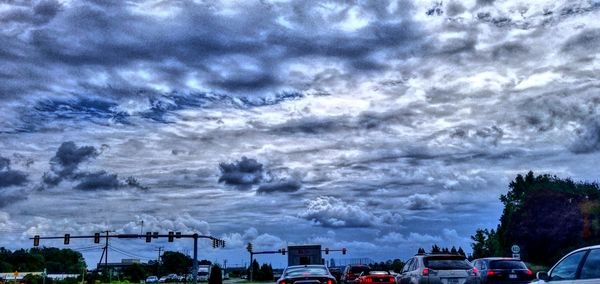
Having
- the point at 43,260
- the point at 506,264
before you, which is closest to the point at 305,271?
the point at 506,264

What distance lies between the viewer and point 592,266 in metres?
11.0

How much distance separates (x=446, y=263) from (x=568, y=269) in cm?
741

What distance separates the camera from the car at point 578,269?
1089 cm

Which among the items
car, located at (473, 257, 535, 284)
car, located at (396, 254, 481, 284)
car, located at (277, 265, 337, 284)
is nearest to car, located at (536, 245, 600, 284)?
car, located at (396, 254, 481, 284)

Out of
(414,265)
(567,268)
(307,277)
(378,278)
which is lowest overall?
(378,278)

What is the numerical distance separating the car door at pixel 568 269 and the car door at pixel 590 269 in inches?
7.0

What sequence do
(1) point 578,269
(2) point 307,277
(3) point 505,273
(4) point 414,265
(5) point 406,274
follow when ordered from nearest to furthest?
1. (1) point 578,269
2. (2) point 307,277
3. (4) point 414,265
4. (5) point 406,274
5. (3) point 505,273

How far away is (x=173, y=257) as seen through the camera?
172750 mm

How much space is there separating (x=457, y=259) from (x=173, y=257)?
161 meters

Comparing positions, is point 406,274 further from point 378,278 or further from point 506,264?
point 378,278

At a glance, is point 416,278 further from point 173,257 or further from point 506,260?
point 173,257

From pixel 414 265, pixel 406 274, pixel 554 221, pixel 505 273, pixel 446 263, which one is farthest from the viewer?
pixel 554 221

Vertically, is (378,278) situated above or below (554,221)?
below

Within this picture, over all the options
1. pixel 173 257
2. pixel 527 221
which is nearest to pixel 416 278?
pixel 527 221
